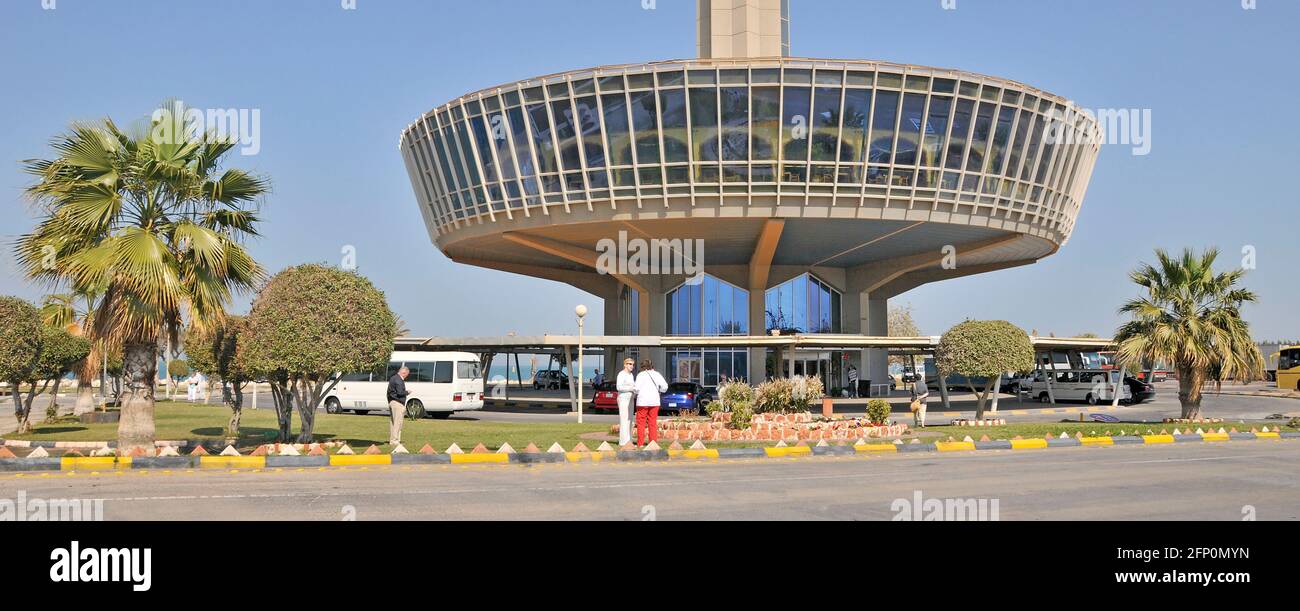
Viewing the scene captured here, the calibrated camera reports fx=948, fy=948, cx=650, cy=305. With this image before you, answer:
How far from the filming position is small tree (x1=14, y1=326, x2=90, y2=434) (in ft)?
75.8

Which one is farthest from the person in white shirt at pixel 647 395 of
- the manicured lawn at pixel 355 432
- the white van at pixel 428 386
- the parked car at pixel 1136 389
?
the parked car at pixel 1136 389

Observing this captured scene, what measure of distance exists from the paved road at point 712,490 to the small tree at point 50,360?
449 inches

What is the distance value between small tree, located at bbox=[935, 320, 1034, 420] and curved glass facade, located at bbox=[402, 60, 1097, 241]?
24.2 feet

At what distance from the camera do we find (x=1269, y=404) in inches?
1629

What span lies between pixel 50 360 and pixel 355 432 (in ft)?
30.8

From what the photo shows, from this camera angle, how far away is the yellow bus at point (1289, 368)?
5203 centimetres

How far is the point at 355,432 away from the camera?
75.9 feet

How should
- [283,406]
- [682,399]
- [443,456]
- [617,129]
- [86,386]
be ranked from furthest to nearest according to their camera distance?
[682,399]
[617,129]
[86,386]
[283,406]
[443,456]

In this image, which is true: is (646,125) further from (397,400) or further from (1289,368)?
(1289,368)

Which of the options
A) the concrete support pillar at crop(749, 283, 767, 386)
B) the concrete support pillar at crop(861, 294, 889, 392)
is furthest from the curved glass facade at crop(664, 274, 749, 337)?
the concrete support pillar at crop(861, 294, 889, 392)

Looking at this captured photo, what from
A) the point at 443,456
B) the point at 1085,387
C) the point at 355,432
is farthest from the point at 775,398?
the point at 1085,387

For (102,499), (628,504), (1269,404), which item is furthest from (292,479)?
(1269,404)
